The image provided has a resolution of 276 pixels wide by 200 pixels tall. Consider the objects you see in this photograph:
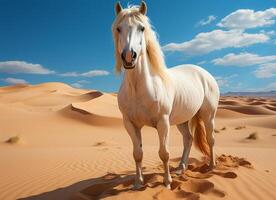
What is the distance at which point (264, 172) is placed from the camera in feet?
19.6

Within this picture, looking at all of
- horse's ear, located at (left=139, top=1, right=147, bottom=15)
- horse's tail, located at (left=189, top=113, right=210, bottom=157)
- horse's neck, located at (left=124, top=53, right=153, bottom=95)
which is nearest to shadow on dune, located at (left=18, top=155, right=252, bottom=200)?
horse's tail, located at (left=189, top=113, right=210, bottom=157)

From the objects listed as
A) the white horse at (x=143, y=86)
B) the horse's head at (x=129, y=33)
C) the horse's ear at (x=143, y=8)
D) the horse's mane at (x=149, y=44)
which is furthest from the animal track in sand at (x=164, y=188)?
the horse's ear at (x=143, y=8)

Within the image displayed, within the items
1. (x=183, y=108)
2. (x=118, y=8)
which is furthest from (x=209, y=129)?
(x=118, y=8)

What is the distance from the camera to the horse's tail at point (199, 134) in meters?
6.44

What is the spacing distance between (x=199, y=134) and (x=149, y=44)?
9.36ft

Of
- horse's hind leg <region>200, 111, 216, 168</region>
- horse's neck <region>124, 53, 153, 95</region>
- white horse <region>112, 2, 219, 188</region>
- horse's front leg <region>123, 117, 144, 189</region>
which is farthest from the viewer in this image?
horse's hind leg <region>200, 111, 216, 168</region>

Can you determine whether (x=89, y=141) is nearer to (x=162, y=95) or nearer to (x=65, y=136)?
(x=65, y=136)

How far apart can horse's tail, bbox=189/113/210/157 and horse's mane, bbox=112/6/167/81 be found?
212 cm

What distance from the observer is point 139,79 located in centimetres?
430

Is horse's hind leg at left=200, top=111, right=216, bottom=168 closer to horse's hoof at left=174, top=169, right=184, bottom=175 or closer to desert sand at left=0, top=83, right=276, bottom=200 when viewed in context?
desert sand at left=0, top=83, right=276, bottom=200

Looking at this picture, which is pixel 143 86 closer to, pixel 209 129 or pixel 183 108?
pixel 183 108

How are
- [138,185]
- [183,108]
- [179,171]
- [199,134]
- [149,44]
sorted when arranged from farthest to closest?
1. [199,134]
2. [179,171]
3. [183,108]
4. [138,185]
5. [149,44]

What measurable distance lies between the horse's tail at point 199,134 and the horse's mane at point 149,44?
212 centimetres

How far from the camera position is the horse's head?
3.62 m
